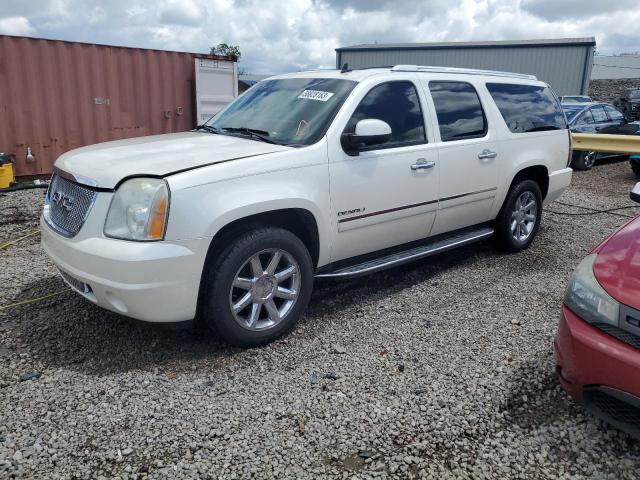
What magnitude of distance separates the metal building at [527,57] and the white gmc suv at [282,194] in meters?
27.9

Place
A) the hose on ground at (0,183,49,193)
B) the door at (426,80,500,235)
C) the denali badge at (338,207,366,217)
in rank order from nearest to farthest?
the denali badge at (338,207,366,217), the door at (426,80,500,235), the hose on ground at (0,183,49,193)

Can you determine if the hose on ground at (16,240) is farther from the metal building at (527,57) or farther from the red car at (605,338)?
the metal building at (527,57)

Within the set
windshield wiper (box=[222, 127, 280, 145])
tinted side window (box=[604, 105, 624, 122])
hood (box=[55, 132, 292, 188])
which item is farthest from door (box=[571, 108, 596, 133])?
hood (box=[55, 132, 292, 188])

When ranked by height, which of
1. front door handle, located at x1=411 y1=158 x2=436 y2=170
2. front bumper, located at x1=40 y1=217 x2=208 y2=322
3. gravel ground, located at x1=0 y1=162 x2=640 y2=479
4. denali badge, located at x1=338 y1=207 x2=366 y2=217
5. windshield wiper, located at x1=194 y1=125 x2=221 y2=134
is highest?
windshield wiper, located at x1=194 y1=125 x2=221 y2=134

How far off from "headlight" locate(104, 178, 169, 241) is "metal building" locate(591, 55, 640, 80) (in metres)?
50.6

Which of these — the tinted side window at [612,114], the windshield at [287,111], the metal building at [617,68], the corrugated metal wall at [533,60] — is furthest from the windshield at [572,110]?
the metal building at [617,68]

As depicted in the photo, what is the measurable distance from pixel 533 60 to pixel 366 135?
32103mm

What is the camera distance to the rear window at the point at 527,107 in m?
5.34

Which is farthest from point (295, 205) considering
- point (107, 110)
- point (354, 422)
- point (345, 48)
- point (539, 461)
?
point (345, 48)

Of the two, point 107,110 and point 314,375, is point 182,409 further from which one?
point 107,110

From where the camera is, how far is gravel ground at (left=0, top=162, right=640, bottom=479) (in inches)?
100

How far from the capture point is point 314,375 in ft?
10.9

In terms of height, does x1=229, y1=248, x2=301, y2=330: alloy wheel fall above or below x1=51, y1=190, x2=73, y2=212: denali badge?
below

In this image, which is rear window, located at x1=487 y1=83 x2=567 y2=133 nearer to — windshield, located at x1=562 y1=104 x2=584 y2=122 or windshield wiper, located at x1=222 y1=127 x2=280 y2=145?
windshield wiper, located at x1=222 y1=127 x2=280 y2=145
